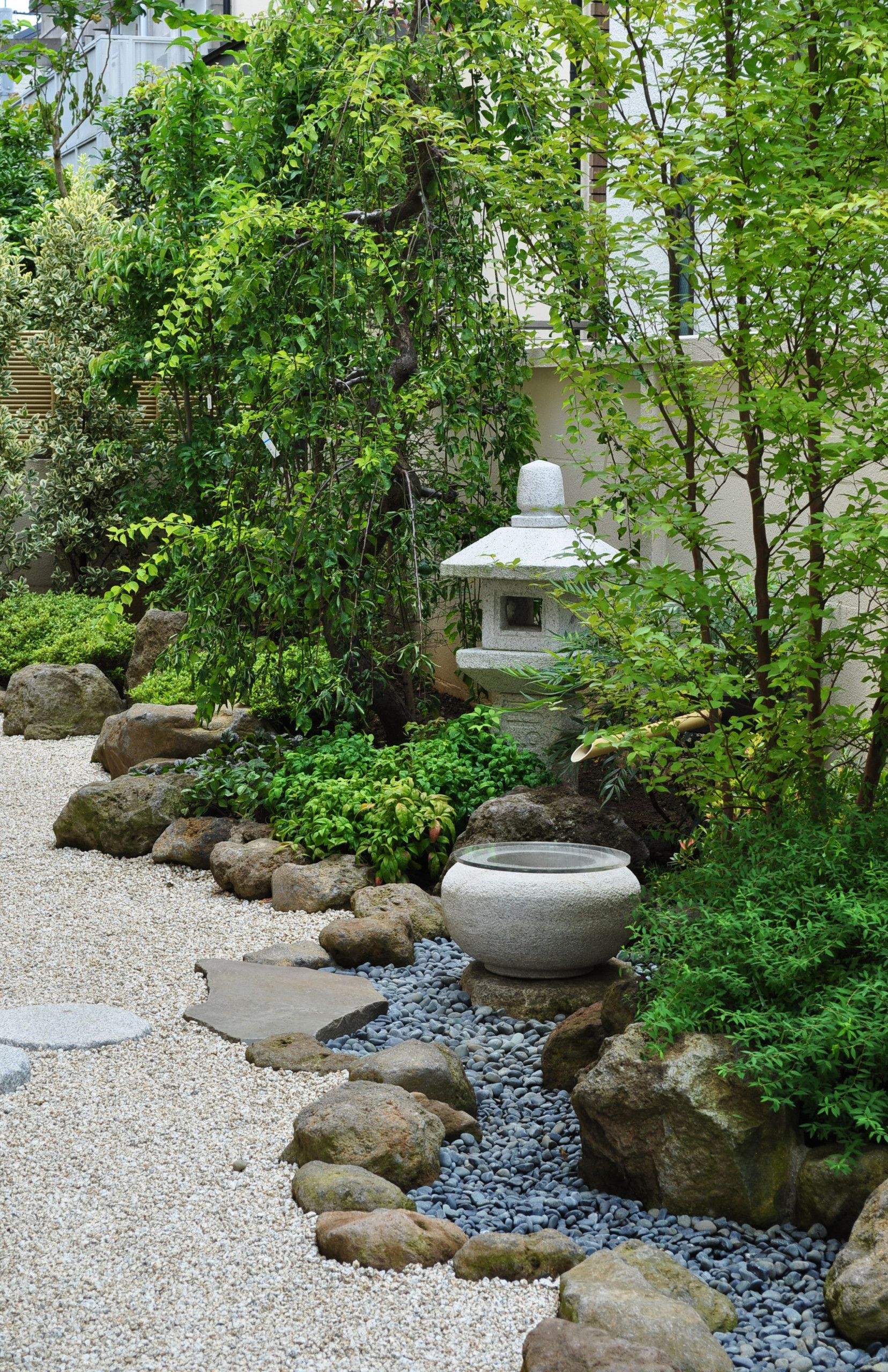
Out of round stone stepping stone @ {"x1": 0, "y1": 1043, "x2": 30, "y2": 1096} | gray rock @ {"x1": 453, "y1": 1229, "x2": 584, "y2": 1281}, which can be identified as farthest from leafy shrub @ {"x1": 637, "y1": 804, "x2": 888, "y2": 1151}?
round stone stepping stone @ {"x1": 0, "y1": 1043, "x2": 30, "y2": 1096}

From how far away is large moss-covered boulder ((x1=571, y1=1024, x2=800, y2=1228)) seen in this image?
312 centimetres

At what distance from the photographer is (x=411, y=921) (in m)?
5.38

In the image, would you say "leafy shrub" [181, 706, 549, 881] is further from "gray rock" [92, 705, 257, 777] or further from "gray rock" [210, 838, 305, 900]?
"gray rock" [92, 705, 257, 777]

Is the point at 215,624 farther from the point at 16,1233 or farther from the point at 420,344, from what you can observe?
the point at 16,1233

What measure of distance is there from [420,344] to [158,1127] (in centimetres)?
457

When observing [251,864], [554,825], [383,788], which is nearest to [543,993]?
[554,825]

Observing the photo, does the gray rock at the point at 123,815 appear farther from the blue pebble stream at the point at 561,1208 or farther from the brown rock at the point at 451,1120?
the brown rock at the point at 451,1120

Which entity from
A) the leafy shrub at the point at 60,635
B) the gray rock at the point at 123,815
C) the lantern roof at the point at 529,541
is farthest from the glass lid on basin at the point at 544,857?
the leafy shrub at the point at 60,635

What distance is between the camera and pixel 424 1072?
374 centimetres

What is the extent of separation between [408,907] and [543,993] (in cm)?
103

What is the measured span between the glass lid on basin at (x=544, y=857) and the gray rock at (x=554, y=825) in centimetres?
27

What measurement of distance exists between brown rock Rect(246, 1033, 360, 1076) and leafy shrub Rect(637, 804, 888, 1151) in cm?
101

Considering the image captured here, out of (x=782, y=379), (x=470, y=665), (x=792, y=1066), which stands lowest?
(x=792, y=1066)

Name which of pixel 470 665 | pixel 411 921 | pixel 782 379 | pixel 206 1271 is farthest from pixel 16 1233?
pixel 470 665
